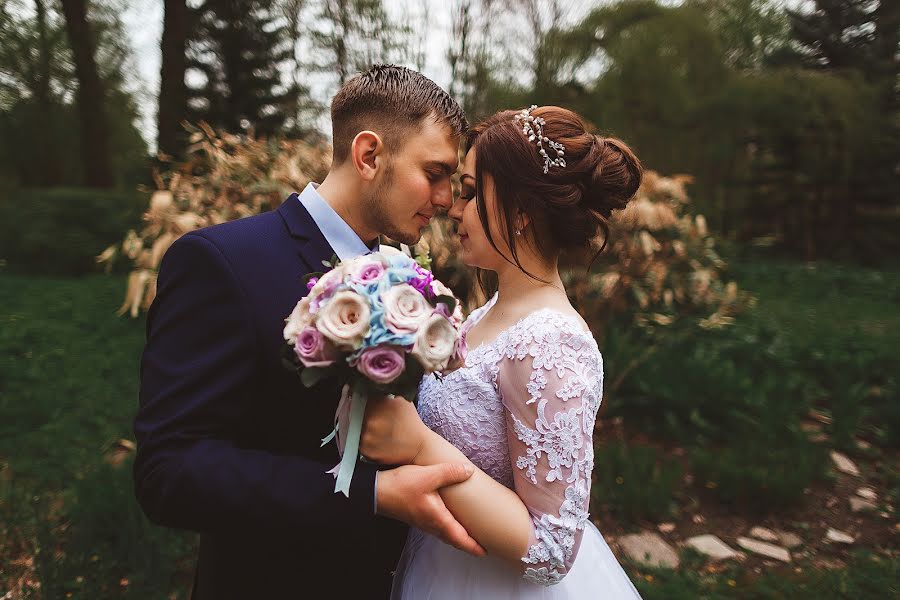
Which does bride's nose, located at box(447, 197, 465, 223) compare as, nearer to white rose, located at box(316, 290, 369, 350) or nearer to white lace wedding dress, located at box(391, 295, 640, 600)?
white lace wedding dress, located at box(391, 295, 640, 600)

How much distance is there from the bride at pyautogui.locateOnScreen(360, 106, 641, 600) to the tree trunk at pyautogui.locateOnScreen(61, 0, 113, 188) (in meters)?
8.95

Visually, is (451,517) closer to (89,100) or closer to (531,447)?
(531,447)

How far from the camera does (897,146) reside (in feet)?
45.0

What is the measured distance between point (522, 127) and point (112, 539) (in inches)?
108

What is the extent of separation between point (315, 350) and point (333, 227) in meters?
0.69

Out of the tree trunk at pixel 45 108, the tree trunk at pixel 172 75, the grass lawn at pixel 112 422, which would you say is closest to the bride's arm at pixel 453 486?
the grass lawn at pixel 112 422

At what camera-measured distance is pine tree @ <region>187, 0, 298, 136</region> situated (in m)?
13.1

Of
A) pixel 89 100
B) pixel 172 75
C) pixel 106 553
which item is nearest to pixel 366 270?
pixel 106 553

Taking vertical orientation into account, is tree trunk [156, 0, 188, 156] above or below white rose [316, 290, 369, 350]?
above

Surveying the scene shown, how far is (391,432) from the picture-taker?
4.79ft

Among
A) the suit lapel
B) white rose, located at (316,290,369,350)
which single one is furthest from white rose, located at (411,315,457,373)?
the suit lapel

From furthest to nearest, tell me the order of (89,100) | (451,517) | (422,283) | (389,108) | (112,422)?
(89,100) < (112,422) < (389,108) < (451,517) < (422,283)

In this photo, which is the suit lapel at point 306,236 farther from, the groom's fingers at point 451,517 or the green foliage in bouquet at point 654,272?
the green foliage in bouquet at point 654,272

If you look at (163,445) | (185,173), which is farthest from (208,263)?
(185,173)
